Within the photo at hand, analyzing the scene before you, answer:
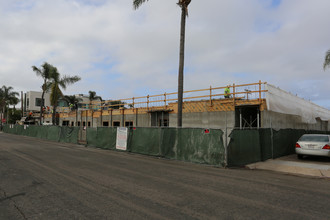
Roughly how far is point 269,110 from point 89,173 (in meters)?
11.0

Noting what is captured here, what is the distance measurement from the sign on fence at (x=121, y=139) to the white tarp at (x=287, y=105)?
9.11 meters

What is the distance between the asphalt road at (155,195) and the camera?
4.64 m

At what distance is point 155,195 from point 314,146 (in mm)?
9819

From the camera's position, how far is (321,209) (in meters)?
5.09

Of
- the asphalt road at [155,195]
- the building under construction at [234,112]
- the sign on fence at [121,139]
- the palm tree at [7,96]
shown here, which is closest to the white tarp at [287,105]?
the building under construction at [234,112]

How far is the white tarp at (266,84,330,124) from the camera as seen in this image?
14359 millimetres

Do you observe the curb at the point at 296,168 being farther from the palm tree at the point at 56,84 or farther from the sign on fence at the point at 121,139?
the palm tree at the point at 56,84

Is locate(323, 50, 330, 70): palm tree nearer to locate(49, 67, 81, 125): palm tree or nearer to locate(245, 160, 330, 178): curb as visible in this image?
locate(245, 160, 330, 178): curb

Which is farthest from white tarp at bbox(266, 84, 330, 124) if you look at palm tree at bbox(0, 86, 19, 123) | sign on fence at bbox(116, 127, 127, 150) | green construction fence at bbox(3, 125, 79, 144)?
palm tree at bbox(0, 86, 19, 123)

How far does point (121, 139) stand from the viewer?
16109 millimetres

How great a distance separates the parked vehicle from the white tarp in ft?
8.79

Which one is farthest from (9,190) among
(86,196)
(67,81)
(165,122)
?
(67,81)

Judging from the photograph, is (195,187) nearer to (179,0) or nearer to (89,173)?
(89,173)

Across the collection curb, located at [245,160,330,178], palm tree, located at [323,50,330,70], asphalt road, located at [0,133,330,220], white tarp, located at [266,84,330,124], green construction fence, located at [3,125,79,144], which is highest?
palm tree, located at [323,50,330,70]
